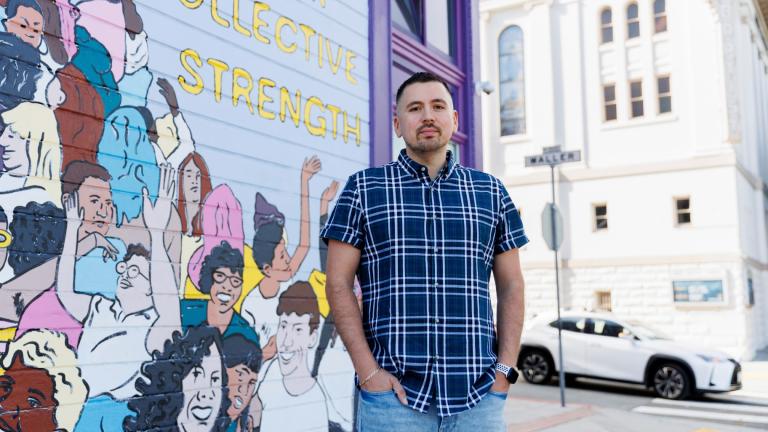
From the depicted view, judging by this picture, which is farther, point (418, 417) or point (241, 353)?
point (241, 353)

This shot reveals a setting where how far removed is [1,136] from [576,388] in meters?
12.9

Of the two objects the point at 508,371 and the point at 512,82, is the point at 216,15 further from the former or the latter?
the point at 512,82

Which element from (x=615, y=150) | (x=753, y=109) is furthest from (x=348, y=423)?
(x=753, y=109)

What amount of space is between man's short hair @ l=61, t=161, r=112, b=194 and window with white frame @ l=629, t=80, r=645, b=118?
71.0 ft

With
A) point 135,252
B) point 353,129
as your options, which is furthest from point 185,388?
point 353,129

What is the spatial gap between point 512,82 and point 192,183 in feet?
72.8

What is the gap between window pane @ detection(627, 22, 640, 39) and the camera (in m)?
23.6

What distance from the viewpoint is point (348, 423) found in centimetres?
627

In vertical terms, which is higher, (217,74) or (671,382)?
Result: (217,74)

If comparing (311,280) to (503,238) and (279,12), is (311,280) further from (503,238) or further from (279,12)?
(503,238)

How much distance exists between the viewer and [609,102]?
2402 centimetres

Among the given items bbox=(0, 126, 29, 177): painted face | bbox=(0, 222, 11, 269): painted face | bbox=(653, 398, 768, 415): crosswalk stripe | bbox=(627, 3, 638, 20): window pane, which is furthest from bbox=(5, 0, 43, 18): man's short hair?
bbox=(627, 3, 638, 20): window pane

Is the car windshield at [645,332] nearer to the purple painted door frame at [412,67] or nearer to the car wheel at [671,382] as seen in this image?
the car wheel at [671,382]

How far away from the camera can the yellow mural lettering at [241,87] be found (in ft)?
17.7
